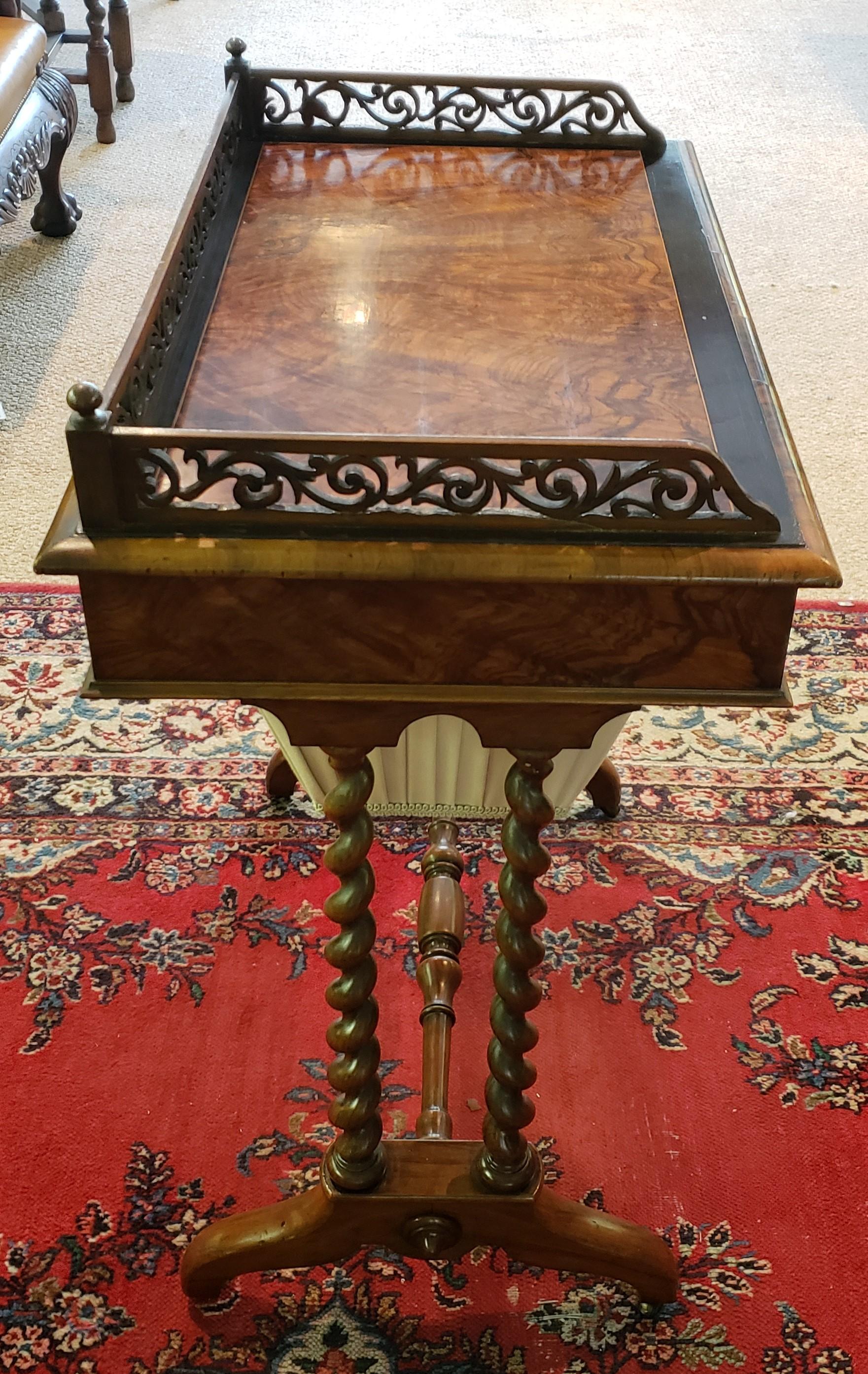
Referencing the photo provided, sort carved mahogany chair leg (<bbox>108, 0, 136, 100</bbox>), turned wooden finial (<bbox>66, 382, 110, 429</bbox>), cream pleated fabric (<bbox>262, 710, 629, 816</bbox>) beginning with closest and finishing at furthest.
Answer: turned wooden finial (<bbox>66, 382, 110, 429</bbox>), cream pleated fabric (<bbox>262, 710, 629, 816</bbox>), carved mahogany chair leg (<bbox>108, 0, 136, 100</bbox>)

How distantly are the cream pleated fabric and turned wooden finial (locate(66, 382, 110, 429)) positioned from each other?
0.41 m

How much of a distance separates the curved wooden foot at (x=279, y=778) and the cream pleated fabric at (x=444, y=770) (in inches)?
19.7

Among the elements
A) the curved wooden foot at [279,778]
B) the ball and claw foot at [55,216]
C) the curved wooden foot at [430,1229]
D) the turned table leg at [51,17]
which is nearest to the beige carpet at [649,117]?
the ball and claw foot at [55,216]

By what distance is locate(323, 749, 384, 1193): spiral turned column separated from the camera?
1028mm

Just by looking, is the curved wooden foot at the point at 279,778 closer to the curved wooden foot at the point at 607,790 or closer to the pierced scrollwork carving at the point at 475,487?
the curved wooden foot at the point at 607,790

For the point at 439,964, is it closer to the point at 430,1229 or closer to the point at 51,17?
the point at 430,1229

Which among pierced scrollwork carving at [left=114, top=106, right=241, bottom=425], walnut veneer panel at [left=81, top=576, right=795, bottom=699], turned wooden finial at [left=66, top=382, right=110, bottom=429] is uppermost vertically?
turned wooden finial at [left=66, top=382, right=110, bottom=429]

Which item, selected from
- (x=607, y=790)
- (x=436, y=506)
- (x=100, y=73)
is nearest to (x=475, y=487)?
(x=436, y=506)

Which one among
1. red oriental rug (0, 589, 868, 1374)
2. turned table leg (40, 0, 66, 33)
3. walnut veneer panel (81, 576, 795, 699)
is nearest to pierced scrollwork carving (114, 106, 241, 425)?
walnut veneer panel (81, 576, 795, 699)

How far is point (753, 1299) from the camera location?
4.33 feet

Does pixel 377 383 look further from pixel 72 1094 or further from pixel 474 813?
pixel 72 1094

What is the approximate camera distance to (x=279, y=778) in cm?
180

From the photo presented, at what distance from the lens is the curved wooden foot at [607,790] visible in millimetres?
1771

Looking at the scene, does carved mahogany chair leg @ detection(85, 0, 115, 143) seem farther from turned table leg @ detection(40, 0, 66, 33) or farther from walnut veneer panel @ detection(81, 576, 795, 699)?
walnut veneer panel @ detection(81, 576, 795, 699)
